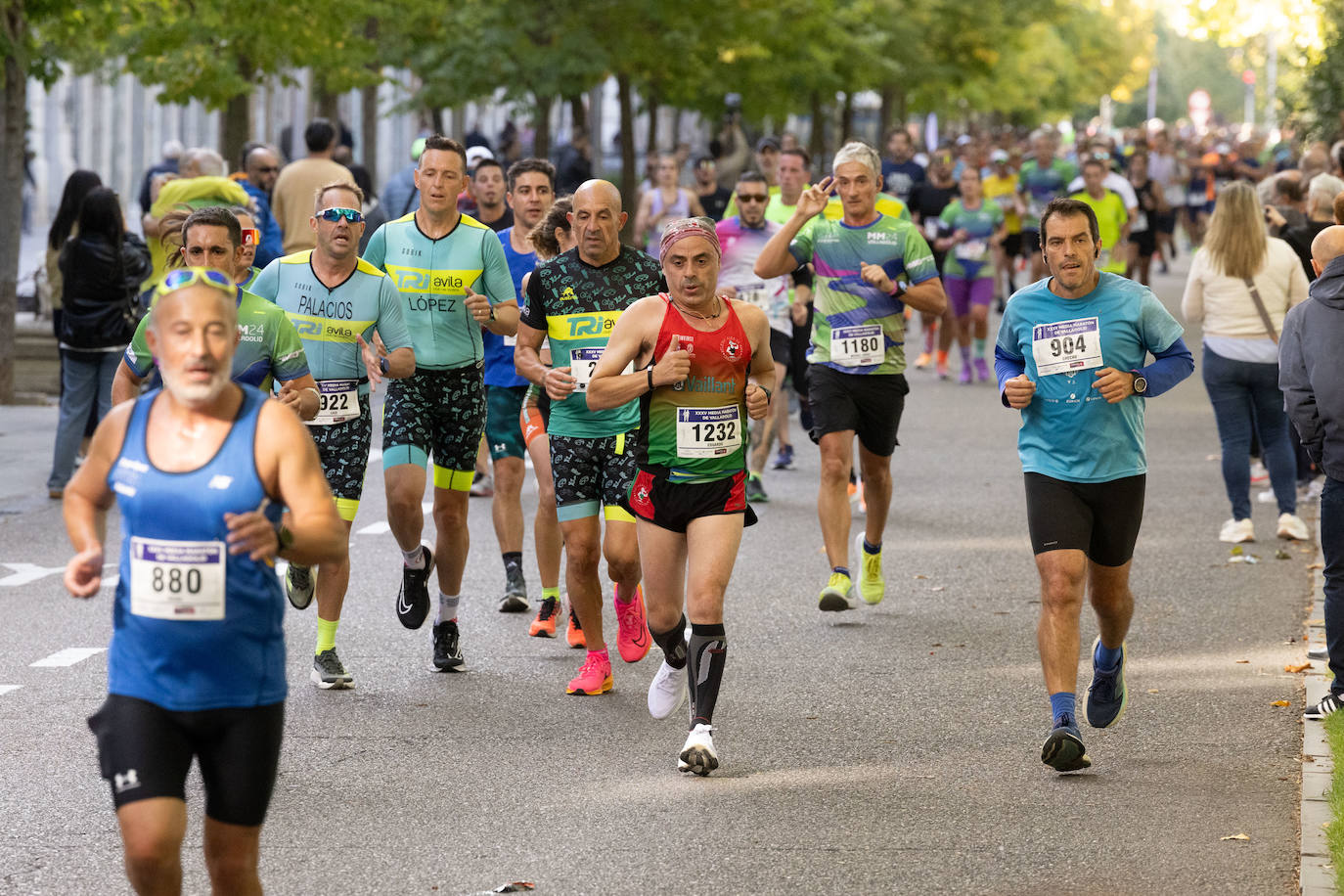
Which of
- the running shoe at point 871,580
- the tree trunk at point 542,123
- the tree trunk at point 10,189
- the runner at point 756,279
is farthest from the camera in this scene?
the tree trunk at point 542,123

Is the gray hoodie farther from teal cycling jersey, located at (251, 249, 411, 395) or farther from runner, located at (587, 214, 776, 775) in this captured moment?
teal cycling jersey, located at (251, 249, 411, 395)

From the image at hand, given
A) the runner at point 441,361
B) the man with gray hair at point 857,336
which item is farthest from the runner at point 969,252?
the runner at point 441,361

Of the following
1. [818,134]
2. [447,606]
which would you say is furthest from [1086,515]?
[818,134]

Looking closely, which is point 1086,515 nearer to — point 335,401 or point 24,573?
point 335,401

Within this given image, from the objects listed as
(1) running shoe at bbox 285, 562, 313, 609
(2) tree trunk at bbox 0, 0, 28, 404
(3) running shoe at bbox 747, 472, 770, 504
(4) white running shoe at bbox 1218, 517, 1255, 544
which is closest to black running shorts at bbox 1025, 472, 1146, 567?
(1) running shoe at bbox 285, 562, 313, 609

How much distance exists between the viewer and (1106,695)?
698cm

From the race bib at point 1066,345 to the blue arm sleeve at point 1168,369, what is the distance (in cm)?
19

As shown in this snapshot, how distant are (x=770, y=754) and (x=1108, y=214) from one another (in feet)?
38.6

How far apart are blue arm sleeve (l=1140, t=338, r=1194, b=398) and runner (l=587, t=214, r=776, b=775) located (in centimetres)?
126

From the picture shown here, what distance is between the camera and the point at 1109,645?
6910 mm

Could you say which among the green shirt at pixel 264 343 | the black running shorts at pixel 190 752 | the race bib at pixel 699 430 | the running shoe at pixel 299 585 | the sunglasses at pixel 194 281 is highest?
the sunglasses at pixel 194 281

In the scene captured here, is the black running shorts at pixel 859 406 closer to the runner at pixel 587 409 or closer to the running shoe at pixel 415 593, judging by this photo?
the runner at pixel 587 409

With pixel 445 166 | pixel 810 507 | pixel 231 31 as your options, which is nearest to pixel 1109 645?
pixel 445 166

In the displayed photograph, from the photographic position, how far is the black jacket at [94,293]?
12680 mm
